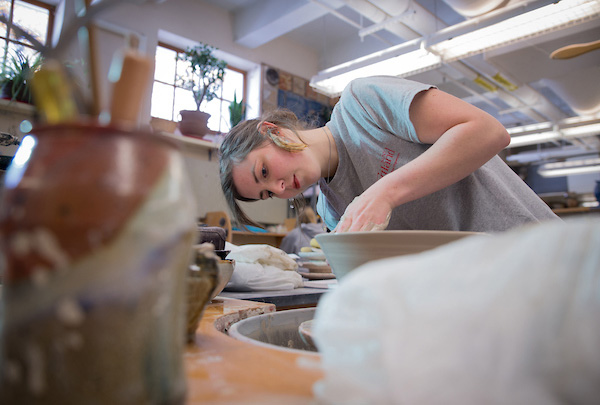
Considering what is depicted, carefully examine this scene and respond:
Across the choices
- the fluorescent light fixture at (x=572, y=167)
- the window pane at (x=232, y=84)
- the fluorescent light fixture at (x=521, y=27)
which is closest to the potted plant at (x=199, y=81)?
the window pane at (x=232, y=84)

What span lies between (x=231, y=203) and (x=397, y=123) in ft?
2.31

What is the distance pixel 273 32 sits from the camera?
15.8ft

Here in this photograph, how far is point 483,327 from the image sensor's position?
23 centimetres

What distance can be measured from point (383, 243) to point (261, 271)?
2.42 feet

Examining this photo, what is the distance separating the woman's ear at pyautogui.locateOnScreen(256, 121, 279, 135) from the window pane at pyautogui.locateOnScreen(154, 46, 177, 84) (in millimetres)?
3652

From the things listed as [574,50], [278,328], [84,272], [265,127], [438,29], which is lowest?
[278,328]

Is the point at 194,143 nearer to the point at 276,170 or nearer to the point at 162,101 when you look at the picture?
the point at 162,101

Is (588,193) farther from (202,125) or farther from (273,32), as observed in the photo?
(202,125)

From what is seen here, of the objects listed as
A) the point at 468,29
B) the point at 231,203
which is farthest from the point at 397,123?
the point at 468,29

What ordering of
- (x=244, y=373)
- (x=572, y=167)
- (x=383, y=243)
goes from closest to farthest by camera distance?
1. (x=244, y=373)
2. (x=383, y=243)
3. (x=572, y=167)

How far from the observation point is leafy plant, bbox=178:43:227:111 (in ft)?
13.3

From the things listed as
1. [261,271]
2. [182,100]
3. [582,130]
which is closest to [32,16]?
[182,100]

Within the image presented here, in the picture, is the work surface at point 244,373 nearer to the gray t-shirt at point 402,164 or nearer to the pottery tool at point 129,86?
the pottery tool at point 129,86

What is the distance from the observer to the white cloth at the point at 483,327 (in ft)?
0.72
